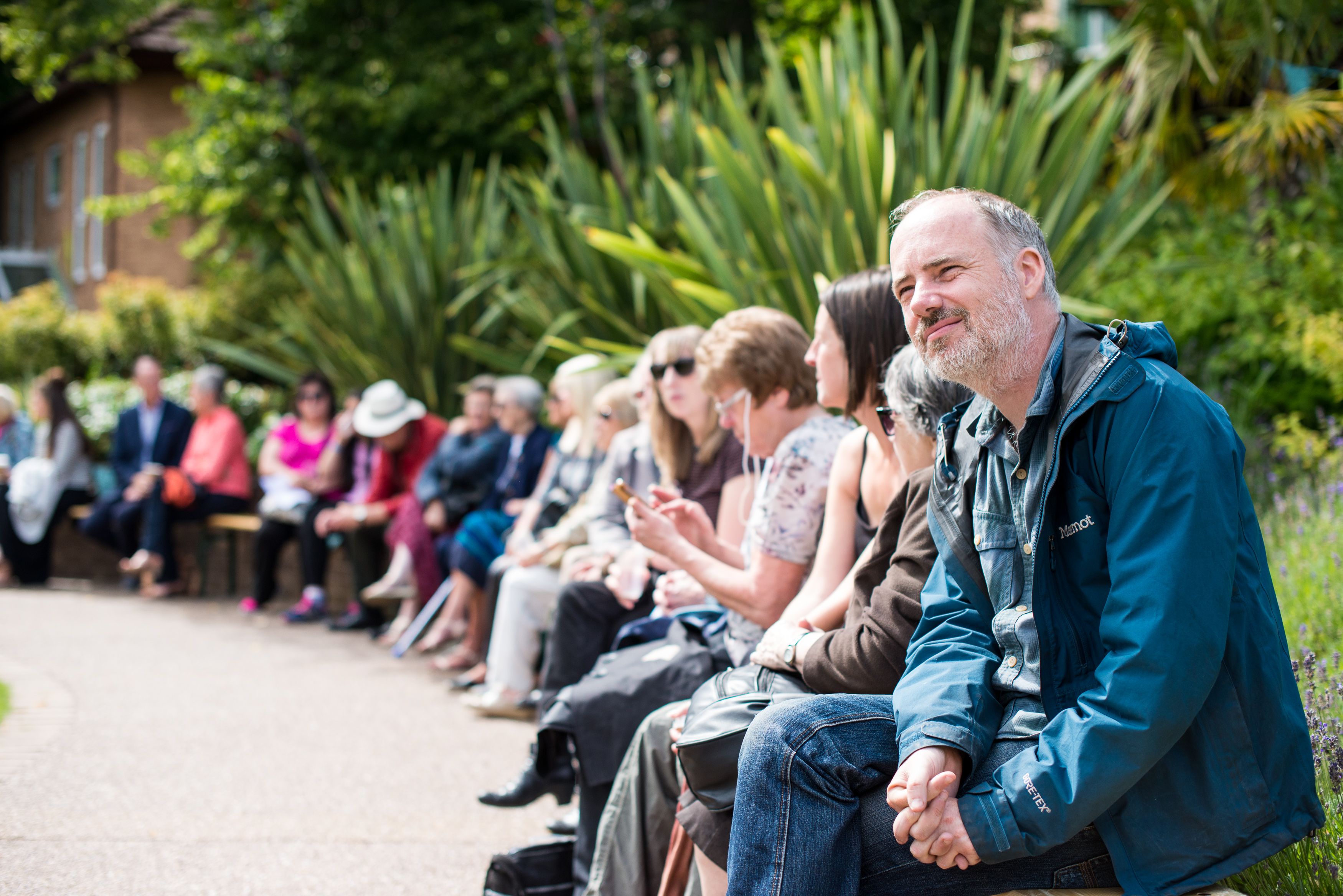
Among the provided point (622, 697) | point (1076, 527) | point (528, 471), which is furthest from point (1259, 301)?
point (1076, 527)

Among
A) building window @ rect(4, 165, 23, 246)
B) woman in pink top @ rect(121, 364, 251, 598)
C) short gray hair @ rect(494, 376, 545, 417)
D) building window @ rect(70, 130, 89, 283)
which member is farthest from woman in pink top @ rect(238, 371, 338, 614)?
building window @ rect(4, 165, 23, 246)

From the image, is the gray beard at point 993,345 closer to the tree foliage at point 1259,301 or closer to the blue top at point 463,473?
the tree foliage at point 1259,301

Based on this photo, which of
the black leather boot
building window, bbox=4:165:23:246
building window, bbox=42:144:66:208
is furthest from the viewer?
building window, bbox=4:165:23:246

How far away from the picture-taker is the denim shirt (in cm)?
184

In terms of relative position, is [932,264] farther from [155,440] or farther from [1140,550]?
[155,440]

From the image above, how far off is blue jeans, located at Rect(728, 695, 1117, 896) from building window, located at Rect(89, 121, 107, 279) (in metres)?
24.5

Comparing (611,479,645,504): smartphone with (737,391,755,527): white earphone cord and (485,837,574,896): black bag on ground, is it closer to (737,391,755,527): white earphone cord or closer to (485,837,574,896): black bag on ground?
(737,391,755,527): white earphone cord

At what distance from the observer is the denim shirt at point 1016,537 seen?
1.84 meters

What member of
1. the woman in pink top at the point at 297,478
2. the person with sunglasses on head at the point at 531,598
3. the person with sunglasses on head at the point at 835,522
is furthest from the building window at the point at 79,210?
the person with sunglasses on head at the point at 835,522

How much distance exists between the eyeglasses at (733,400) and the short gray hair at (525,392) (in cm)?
352

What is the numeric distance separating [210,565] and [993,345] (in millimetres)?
9169

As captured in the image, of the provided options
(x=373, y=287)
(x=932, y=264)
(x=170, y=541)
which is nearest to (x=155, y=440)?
(x=170, y=541)

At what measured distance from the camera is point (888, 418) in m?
2.67

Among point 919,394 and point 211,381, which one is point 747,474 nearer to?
point 919,394
